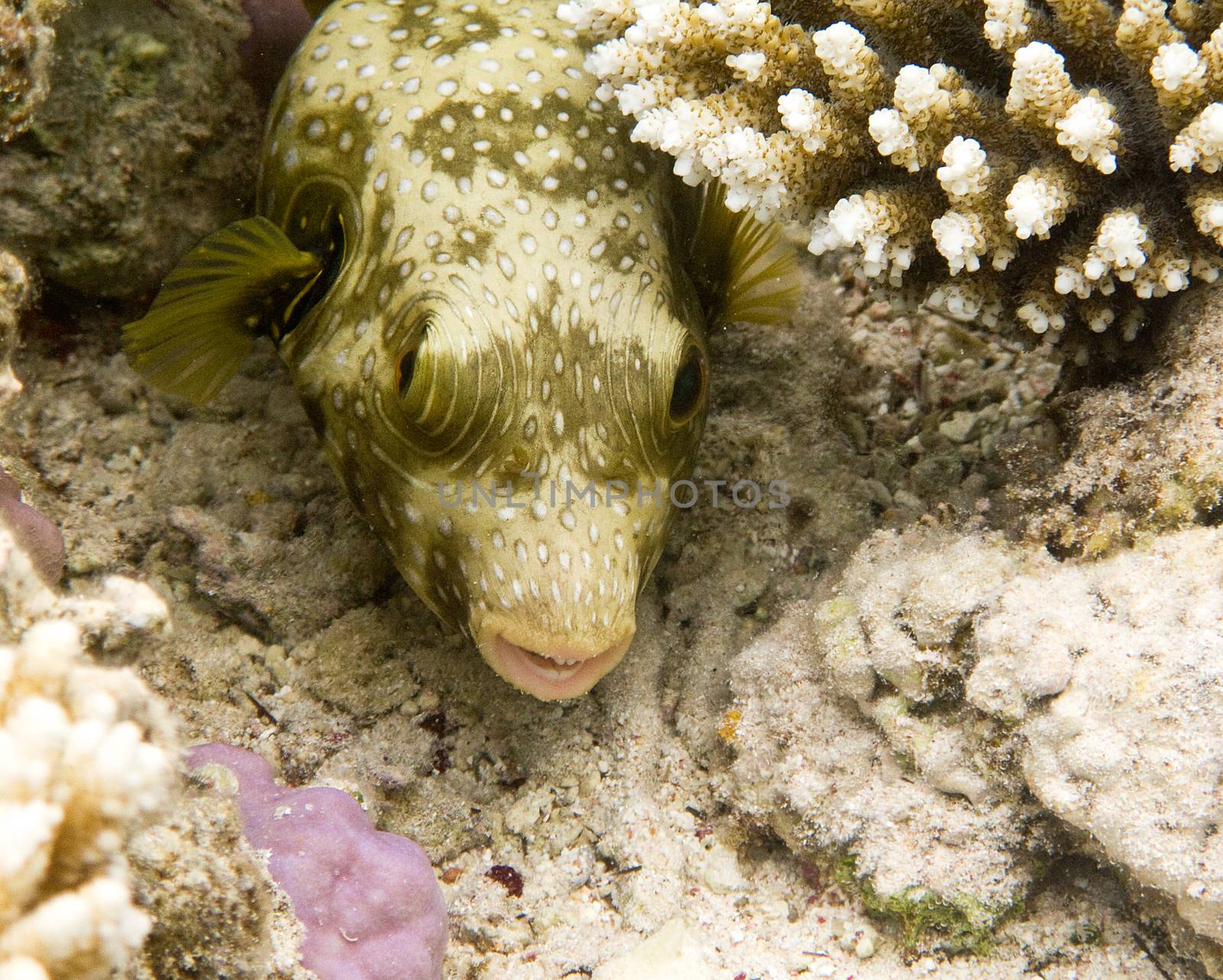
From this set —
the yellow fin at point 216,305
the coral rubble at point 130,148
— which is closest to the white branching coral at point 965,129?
the yellow fin at point 216,305

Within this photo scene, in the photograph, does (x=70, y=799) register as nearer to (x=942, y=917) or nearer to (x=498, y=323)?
(x=498, y=323)

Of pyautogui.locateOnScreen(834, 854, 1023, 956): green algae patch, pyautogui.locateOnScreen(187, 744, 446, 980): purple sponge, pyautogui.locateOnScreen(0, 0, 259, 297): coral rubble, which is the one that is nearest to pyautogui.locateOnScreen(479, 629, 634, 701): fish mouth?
pyautogui.locateOnScreen(187, 744, 446, 980): purple sponge

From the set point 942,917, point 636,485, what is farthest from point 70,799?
point 942,917

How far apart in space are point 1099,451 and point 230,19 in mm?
3795

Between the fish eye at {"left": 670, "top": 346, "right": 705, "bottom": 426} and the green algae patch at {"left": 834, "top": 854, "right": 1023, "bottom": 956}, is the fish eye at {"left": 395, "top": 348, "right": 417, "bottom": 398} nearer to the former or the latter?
the fish eye at {"left": 670, "top": 346, "right": 705, "bottom": 426}

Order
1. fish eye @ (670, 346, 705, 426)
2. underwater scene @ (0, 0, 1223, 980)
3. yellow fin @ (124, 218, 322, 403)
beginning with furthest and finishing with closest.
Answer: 1. yellow fin @ (124, 218, 322, 403)
2. fish eye @ (670, 346, 705, 426)
3. underwater scene @ (0, 0, 1223, 980)

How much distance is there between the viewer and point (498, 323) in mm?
2660

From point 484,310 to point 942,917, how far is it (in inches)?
86.4

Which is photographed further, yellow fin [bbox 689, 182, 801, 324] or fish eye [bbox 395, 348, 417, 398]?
yellow fin [bbox 689, 182, 801, 324]

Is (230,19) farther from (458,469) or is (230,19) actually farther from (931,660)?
(931,660)

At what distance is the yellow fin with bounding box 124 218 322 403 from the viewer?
300 centimetres

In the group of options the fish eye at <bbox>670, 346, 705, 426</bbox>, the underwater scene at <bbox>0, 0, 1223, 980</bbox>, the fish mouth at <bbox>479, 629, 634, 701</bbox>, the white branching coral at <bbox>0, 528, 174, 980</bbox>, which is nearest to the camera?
the white branching coral at <bbox>0, 528, 174, 980</bbox>

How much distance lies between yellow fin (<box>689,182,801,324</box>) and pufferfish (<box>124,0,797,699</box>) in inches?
0.5

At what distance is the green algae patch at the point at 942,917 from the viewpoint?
2.49 meters
